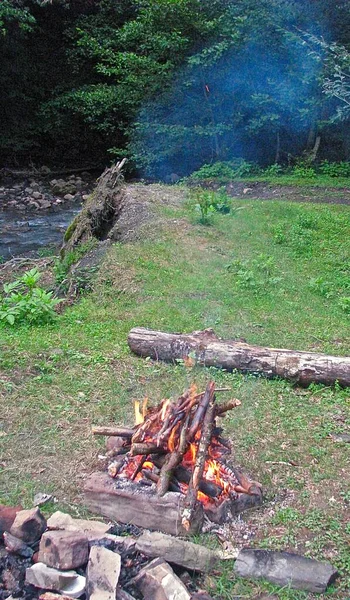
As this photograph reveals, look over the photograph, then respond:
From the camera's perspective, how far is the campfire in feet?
10.7

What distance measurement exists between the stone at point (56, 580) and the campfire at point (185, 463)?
542mm

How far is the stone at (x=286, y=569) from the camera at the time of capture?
2.87m

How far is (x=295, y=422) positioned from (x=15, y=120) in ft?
57.1

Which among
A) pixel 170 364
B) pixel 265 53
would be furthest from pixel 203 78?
pixel 170 364

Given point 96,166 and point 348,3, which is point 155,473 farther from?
point 96,166

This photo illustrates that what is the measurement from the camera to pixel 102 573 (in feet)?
9.08

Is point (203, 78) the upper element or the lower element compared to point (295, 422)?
upper

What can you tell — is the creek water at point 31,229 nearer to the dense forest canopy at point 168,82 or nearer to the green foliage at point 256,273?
the dense forest canopy at point 168,82

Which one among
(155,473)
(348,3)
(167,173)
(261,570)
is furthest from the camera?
(167,173)

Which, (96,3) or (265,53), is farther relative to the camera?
(96,3)

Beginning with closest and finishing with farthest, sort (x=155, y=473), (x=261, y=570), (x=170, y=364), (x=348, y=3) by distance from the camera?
(x=261, y=570)
(x=155, y=473)
(x=170, y=364)
(x=348, y=3)

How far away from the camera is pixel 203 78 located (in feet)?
55.0

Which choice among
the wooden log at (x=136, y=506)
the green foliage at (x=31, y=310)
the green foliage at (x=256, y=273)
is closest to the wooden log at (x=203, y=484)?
the wooden log at (x=136, y=506)

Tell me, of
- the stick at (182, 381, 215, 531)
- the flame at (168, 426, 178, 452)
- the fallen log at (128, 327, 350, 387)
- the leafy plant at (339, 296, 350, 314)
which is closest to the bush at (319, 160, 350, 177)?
the leafy plant at (339, 296, 350, 314)
